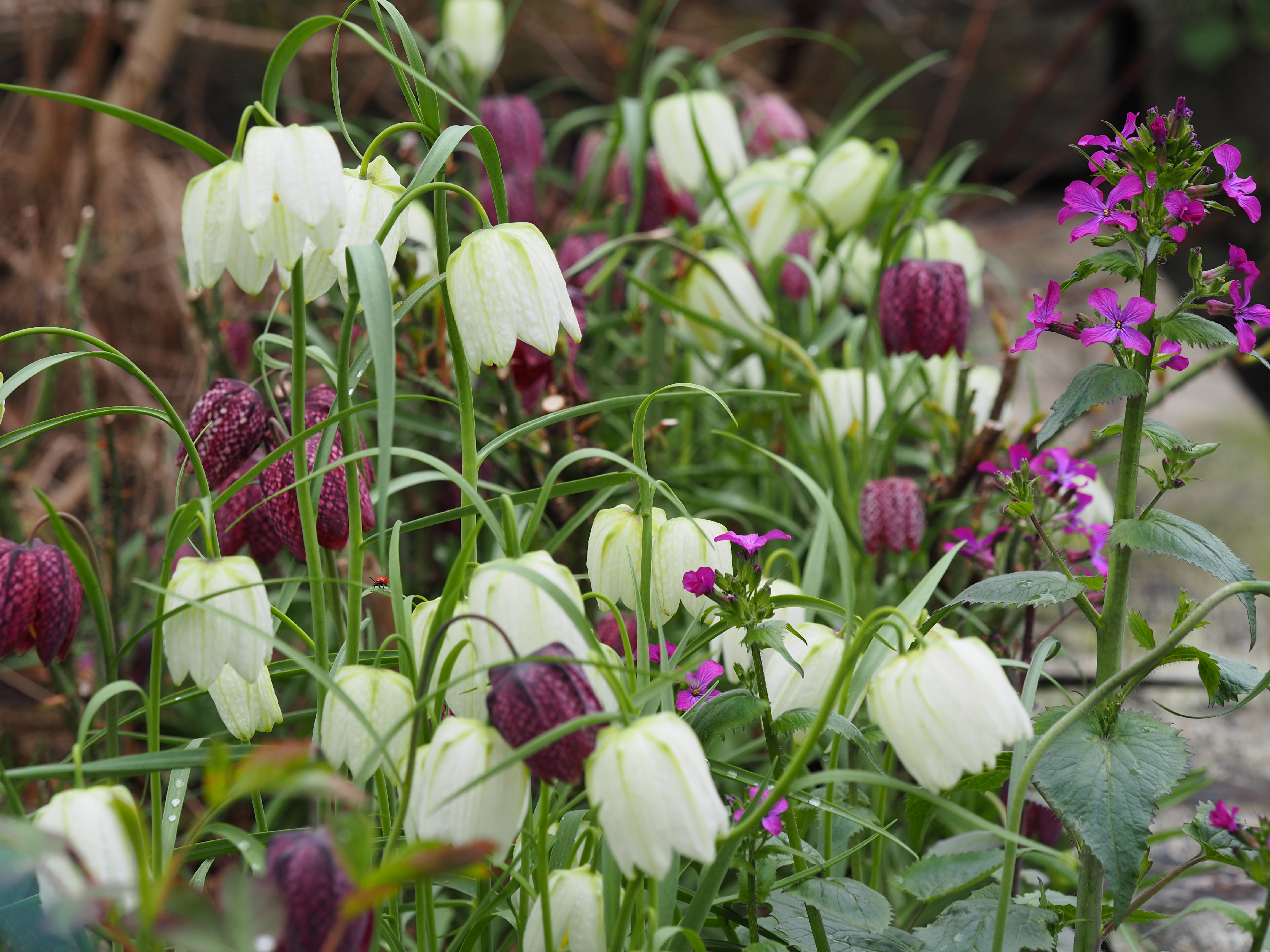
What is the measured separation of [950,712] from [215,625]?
0.36 metres

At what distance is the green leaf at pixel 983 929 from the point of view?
58cm

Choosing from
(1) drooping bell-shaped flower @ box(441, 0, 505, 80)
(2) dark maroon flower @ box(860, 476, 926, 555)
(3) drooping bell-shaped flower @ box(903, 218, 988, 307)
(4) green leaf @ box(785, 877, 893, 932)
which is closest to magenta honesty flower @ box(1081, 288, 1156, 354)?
(4) green leaf @ box(785, 877, 893, 932)

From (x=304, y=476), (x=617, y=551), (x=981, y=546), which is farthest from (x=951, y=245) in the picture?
(x=304, y=476)

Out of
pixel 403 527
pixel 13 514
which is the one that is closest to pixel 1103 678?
pixel 403 527

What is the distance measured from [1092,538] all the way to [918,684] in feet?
1.43

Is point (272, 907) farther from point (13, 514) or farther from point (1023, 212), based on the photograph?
point (1023, 212)

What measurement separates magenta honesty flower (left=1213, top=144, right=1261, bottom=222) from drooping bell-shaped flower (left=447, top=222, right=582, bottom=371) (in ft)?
1.21

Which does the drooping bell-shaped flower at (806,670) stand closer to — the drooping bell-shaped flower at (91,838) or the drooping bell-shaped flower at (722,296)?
the drooping bell-shaped flower at (91,838)

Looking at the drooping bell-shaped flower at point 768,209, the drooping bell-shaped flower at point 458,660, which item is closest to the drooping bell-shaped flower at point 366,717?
the drooping bell-shaped flower at point 458,660

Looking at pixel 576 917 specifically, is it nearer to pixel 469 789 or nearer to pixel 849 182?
pixel 469 789

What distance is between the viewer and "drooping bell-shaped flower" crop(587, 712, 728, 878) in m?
0.45

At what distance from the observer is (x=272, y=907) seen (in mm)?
363

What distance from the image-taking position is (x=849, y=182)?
1.32 metres

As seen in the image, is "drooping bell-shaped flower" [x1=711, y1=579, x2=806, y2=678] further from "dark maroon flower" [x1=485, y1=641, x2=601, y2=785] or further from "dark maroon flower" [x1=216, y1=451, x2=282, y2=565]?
"dark maroon flower" [x1=216, y1=451, x2=282, y2=565]
